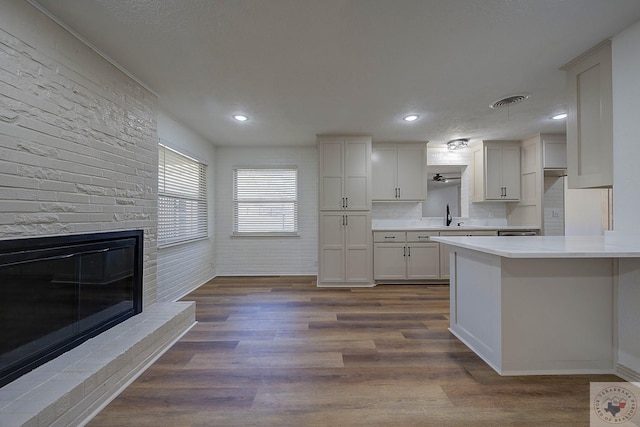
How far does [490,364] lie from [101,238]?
121 inches

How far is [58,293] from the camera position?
5.99 ft

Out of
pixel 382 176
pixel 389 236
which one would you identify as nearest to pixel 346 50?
pixel 382 176

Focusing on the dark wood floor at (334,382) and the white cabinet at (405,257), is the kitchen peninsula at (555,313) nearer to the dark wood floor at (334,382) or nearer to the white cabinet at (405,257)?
the dark wood floor at (334,382)

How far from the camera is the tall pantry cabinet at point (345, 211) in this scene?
4.32 meters

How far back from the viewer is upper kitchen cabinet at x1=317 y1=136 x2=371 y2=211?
4.33 m

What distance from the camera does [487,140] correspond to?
4.62m

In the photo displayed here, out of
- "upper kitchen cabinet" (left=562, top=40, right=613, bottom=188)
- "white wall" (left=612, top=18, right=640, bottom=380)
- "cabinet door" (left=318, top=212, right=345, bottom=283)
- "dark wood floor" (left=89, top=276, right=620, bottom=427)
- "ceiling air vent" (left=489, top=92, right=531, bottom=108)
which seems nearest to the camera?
"dark wood floor" (left=89, top=276, right=620, bottom=427)

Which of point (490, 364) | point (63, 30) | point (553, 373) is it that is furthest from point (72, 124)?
point (553, 373)

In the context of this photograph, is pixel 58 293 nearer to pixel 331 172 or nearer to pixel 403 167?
pixel 331 172

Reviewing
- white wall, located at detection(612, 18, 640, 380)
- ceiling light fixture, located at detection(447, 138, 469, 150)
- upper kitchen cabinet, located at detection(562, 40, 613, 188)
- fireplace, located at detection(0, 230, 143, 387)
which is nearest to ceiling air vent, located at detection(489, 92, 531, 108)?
upper kitchen cabinet, located at detection(562, 40, 613, 188)

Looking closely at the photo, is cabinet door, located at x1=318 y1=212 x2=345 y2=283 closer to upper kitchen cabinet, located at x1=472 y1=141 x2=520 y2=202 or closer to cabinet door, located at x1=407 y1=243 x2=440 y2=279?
cabinet door, located at x1=407 y1=243 x2=440 y2=279

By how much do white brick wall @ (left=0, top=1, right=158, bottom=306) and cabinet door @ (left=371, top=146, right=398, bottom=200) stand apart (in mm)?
3293

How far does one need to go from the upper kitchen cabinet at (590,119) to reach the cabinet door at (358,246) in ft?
8.26

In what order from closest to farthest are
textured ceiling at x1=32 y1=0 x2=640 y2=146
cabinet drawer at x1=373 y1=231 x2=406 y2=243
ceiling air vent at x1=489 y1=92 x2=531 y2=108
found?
textured ceiling at x1=32 y1=0 x2=640 y2=146 < ceiling air vent at x1=489 y1=92 x2=531 y2=108 < cabinet drawer at x1=373 y1=231 x2=406 y2=243
